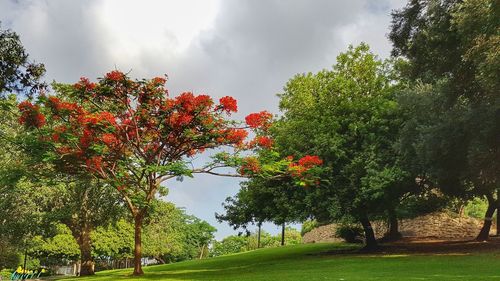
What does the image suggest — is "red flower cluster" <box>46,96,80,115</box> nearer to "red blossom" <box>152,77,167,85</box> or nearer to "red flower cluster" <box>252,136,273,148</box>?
"red blossom" <box>152,77,167,85</box>

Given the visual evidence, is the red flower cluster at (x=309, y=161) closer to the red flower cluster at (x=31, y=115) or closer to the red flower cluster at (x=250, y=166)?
the red flower cluster at (x=250, y=166)

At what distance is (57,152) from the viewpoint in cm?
2016

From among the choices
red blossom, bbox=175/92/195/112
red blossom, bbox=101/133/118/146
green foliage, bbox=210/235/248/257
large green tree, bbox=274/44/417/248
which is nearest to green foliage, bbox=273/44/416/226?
large green tree, bbox=274/44/417/248

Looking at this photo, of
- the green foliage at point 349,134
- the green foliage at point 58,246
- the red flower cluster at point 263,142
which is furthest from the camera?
the green foliage at point 58,246

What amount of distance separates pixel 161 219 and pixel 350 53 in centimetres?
3450

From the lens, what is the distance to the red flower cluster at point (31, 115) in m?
19.6

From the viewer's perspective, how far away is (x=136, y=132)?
814 inches

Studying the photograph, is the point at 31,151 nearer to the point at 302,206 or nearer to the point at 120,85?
the point at 120,85

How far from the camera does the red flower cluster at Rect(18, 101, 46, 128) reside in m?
19.6

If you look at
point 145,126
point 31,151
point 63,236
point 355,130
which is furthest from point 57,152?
point 63,236

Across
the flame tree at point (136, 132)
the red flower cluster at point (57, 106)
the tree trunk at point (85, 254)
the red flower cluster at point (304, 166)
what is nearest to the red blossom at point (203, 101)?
the flame tree at point (136, 132)

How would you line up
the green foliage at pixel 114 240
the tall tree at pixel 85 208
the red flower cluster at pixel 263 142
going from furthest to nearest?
the green foliage at pixel 114 240 → the tall tree at pixel 85 208 → the red flower cluster at pixel 263 142

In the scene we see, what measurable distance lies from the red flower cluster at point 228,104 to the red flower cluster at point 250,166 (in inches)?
93.3

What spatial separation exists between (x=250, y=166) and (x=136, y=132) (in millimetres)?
5418
